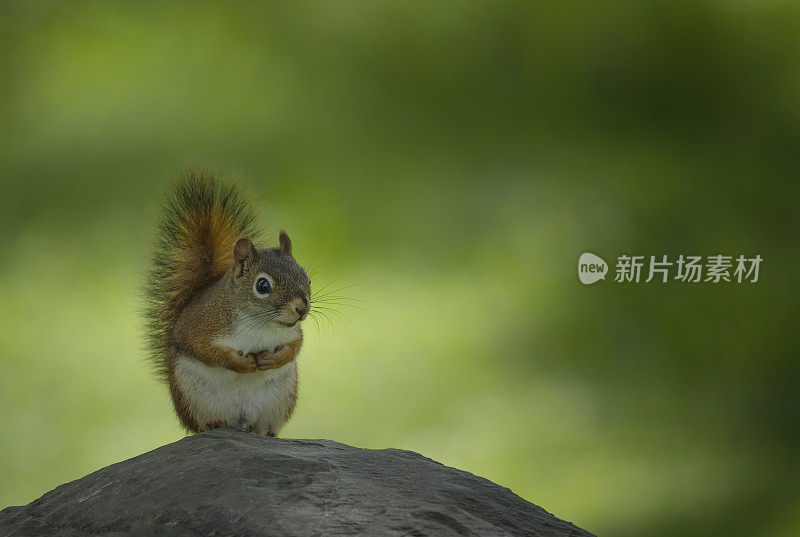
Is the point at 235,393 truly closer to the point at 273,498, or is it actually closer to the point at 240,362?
the point at 240,362

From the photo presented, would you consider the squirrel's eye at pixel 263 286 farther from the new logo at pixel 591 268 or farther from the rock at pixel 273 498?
the new logo at pixel 591 268

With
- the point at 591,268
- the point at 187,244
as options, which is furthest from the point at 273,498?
the point at 591,268

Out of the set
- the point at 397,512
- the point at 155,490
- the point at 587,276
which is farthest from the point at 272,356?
the point at 587,276

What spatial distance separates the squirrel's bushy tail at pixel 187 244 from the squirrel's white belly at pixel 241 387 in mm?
216

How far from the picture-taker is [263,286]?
8.43 feet

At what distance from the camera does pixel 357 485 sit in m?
2.31

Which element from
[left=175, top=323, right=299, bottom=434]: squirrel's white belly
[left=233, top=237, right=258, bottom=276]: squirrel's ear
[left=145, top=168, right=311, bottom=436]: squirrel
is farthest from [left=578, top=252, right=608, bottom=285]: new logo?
[left=233, top=237, right=258, bottom=276]: squirrel's ear

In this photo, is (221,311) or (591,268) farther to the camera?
(591,268)

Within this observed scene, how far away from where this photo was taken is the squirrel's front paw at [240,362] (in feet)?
8.57

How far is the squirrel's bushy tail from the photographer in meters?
2.86

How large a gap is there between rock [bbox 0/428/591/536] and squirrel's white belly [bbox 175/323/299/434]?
76 mm

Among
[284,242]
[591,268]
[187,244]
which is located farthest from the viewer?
[591,268]

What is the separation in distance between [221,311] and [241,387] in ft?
0.73

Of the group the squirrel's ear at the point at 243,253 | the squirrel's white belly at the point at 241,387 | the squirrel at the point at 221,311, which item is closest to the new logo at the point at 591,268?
the squirrel at the point at 221,311
